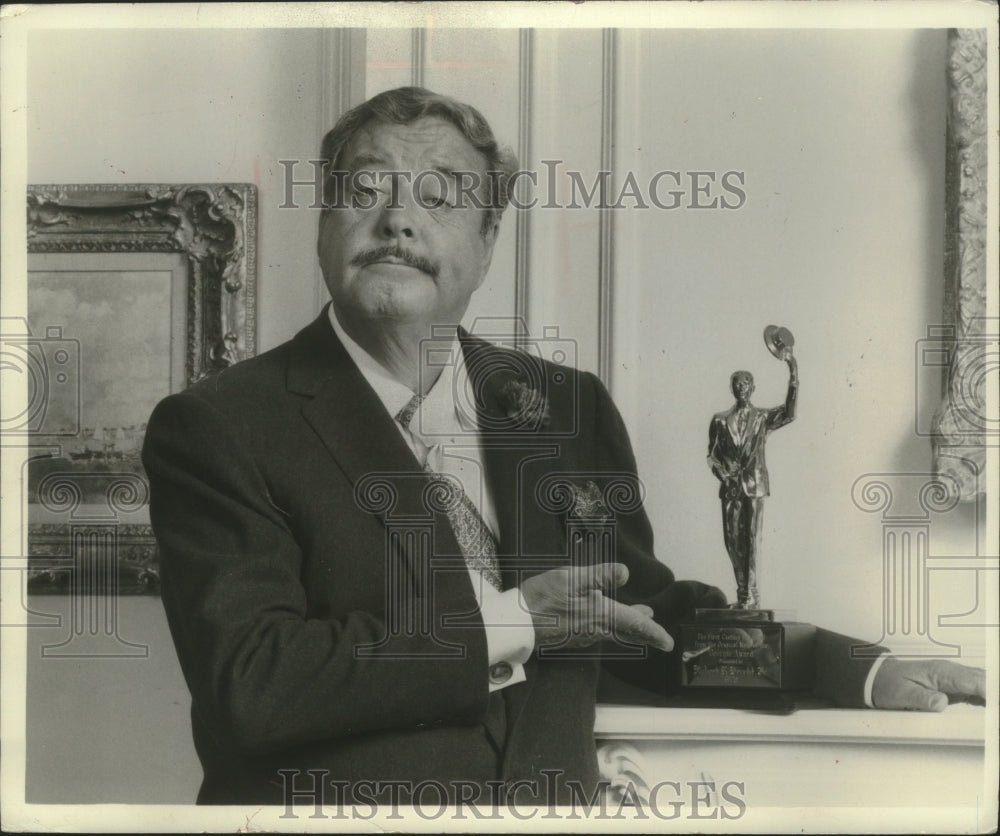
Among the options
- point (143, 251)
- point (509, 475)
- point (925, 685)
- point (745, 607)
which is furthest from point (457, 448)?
point (925, 685)

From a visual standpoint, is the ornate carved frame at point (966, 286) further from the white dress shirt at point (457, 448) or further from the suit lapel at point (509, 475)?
the white dress shirt at point (457, 448)

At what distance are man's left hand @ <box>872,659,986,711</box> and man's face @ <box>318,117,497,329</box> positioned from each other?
1249 mm

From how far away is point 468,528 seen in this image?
8.62ft

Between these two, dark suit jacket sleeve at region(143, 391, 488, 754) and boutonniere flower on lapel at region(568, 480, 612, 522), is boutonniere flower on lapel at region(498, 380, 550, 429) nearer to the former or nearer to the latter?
Answer: boutonniere flower on lapel at region(568, 480, 612, 522)

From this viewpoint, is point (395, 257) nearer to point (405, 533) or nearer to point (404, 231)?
point (404, 231)

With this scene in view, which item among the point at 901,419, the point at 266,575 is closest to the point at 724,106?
the point at 901,419

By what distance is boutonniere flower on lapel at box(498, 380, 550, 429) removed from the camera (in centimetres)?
268

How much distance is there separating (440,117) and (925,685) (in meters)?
1.66

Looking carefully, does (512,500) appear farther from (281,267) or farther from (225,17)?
(225,17)

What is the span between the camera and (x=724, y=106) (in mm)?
2725

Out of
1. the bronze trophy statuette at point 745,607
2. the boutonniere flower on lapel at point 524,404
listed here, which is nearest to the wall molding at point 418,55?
the boutonniere flower on lapel at point 524,404

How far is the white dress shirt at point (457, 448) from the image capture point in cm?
258

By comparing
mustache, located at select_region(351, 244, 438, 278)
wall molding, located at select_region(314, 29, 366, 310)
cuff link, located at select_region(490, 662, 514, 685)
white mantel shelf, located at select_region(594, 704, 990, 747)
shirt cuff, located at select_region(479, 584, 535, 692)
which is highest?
wall molding, located at select_region(314, 29, 366, 310)

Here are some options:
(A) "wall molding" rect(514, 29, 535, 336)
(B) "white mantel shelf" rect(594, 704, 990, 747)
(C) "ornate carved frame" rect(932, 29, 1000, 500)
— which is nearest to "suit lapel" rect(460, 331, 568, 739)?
(A) "wall molding" rect(514, 29, 535, 336)
